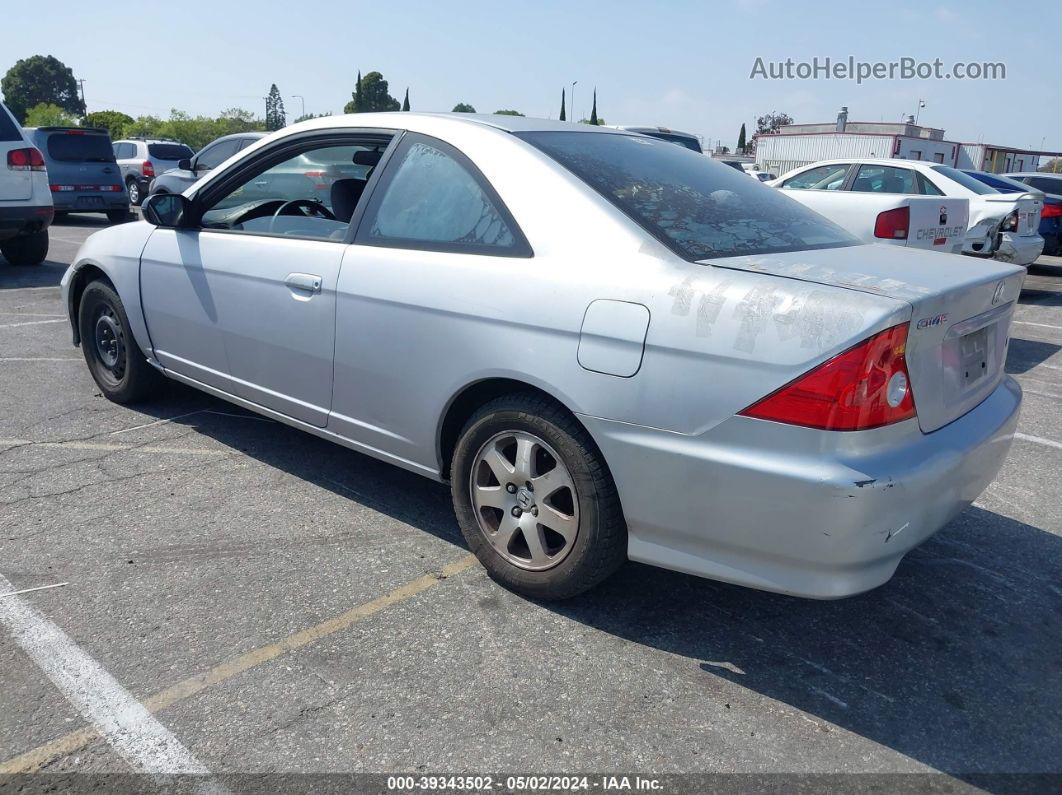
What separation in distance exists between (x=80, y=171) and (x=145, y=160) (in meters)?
5.30

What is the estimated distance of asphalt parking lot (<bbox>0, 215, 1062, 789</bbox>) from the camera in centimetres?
236

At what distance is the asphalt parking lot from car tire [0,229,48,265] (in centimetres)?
742

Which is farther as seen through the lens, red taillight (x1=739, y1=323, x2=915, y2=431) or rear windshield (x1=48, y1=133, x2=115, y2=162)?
rear windshield (x1=48, y1=133, x2=115, y2=162)

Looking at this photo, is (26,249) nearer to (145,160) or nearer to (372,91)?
(145,160)

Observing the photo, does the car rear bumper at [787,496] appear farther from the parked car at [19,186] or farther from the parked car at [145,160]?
the parked car at [145,160]

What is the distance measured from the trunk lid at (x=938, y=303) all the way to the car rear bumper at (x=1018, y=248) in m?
8.49

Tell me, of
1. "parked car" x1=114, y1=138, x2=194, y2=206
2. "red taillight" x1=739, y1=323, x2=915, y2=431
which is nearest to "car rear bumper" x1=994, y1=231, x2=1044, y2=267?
"red taillight" x1=739, y1=323, x2=915, y2=431

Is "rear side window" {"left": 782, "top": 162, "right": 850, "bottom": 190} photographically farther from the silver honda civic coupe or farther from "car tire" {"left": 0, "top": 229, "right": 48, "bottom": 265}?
"car tire" {"left": 0, "top": 229, "right": 48, "bottom": 265}

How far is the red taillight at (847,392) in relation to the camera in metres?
2.33

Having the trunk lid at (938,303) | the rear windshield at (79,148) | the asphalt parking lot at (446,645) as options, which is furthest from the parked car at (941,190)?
the rear windshield at (79,148)

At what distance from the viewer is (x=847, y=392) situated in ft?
7.66

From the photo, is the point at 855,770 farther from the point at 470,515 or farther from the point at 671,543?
the point at 470,515

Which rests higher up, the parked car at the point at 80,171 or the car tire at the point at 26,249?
the parked car at the point at 80,171

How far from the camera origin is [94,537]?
11.3 ft
